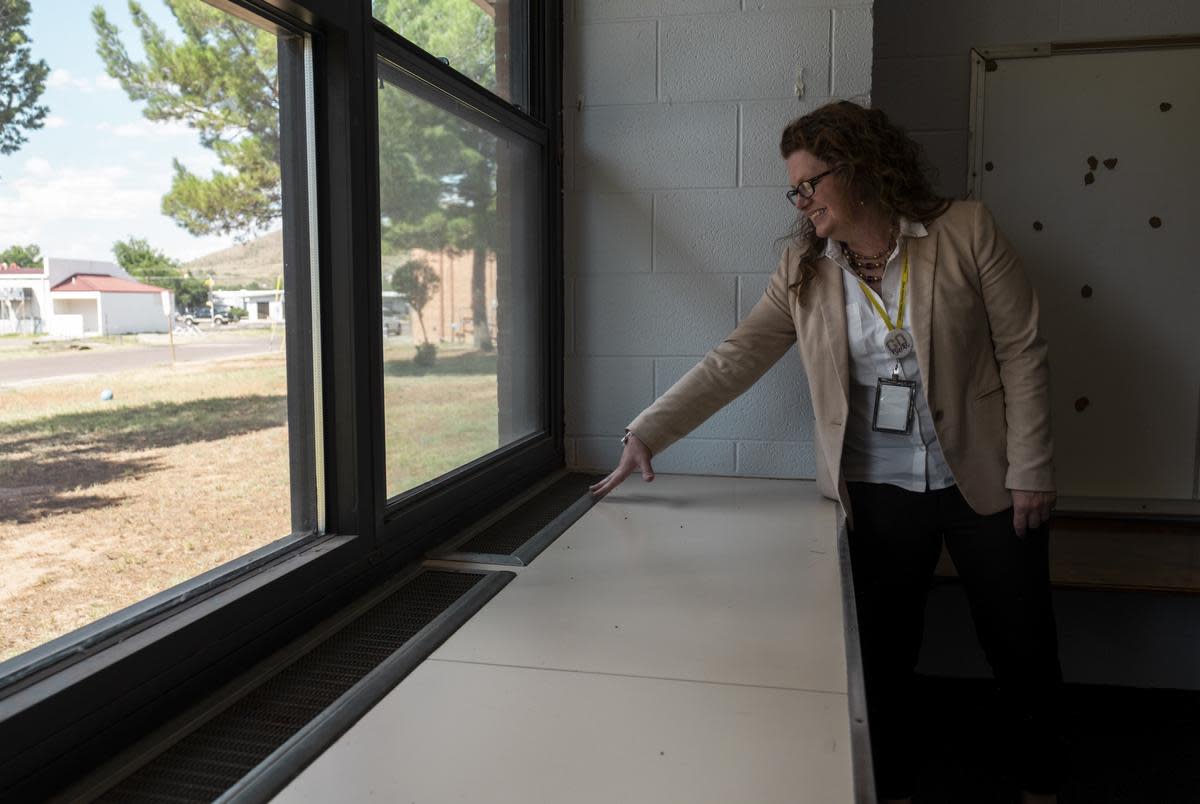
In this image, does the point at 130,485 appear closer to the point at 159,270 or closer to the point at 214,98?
the point at 159,270

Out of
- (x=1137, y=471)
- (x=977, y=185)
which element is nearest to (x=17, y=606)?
(x=977, y=185)

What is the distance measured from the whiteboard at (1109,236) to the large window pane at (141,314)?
2329mm

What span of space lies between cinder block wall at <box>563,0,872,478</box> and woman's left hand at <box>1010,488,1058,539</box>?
72cm

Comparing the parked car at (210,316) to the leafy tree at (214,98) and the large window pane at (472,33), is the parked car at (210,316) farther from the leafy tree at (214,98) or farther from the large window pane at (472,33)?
the large window pane at (472,33)

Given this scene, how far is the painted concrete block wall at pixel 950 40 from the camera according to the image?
2785 millimetres

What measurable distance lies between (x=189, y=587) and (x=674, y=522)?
41.3 inches

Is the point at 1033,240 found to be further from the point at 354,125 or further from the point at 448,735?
the point at 448,735

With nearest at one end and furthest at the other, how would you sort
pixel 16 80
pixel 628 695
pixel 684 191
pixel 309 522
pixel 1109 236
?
pixel 16 80
pixel 628 695
pixel 309 522
pixel 684 191
pixel 1109 236

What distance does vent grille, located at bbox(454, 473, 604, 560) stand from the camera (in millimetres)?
1771

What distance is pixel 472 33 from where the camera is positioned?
210 cm

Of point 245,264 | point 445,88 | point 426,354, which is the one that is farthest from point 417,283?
point 245,264

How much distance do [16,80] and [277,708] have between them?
0.76m

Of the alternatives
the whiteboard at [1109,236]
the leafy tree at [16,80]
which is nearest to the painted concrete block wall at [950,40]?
the whiteboard at [1109,236]

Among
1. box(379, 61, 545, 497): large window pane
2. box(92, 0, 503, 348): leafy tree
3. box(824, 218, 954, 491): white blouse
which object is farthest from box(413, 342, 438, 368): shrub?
box(824, 218, 954, 491): white blouse
